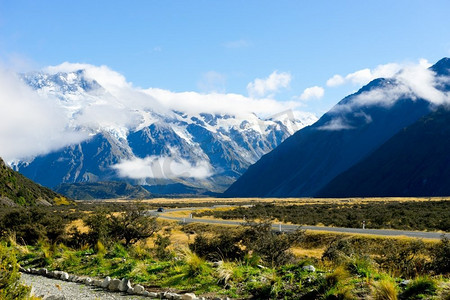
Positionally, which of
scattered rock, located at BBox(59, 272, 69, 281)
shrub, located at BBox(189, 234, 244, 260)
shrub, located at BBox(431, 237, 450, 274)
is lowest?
shrub, located at BBox(431, 237, 450, 274)

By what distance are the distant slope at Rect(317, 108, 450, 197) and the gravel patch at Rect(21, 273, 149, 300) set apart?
503ft

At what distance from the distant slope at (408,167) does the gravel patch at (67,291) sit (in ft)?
503

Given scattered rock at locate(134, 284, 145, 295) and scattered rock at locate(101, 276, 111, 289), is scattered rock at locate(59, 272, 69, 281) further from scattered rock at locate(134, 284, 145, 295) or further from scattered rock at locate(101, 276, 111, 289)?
scattered rock at locate(134, 284, 145, 295)

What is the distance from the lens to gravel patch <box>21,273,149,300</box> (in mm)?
11664

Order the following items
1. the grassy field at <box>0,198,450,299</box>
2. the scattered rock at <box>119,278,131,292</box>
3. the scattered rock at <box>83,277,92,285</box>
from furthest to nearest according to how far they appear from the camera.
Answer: the scattered rock at <box>83,277,92,285</box> < the scattered rock at <box>119,278,131,292</box> < the grassy field at <box>0,198,450,299</box>

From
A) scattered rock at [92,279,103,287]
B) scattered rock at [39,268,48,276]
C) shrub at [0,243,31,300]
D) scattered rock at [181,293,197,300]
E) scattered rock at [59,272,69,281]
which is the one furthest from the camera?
scattered rock at [39,268,48,276]

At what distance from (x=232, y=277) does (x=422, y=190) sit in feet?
524

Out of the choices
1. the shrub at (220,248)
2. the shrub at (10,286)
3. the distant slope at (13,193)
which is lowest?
the shrub at (220,248)

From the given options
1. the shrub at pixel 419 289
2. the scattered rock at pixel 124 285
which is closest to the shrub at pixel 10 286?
the scattered rock at pixel 124 285

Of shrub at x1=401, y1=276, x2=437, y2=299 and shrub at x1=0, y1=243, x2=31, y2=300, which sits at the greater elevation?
shrub at x1=0, y1=243, x2=31, y2=300

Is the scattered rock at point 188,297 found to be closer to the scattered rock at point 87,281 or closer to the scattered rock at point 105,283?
the scattered rock at point 105,283

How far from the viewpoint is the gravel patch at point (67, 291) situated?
38.3ft

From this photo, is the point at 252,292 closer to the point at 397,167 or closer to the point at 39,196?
the point at 39,196

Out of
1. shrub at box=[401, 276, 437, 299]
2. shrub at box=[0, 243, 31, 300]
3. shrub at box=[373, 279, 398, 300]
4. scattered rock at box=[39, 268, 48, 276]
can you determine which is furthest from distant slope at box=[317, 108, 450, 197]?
shrub at box=[0, 243, 31, 300]
